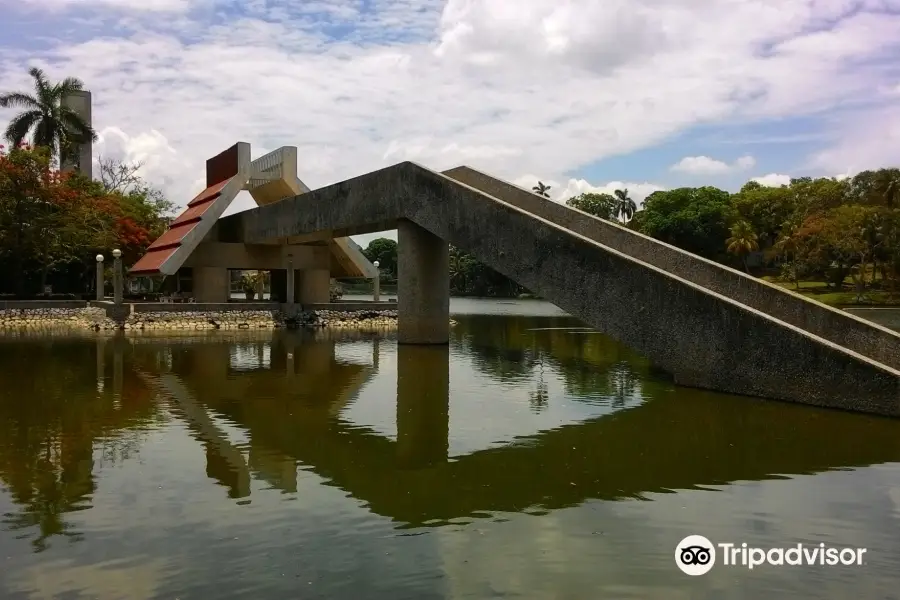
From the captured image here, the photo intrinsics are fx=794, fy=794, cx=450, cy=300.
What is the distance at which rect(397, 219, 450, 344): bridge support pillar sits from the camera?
1956cm

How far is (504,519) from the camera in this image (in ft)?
19.2

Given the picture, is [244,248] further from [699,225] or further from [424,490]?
[699,225]

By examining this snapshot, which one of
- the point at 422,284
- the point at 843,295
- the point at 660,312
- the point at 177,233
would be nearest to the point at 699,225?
the point at 843,295

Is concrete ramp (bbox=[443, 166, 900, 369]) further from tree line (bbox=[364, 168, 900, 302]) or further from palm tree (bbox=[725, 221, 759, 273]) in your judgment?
palm tree (bbox=[725, 221, 759, 273])

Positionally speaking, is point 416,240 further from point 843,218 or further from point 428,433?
point 843,218

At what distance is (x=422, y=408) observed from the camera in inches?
428

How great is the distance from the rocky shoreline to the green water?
537 inches

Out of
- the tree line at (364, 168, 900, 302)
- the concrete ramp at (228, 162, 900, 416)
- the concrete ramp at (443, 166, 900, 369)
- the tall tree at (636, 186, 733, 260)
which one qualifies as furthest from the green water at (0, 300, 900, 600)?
the tall tree at (636, 186, 733, 260)

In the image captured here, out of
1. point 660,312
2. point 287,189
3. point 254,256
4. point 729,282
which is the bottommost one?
point 660,312

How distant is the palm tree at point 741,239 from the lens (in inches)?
2144

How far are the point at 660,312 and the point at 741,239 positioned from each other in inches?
1806

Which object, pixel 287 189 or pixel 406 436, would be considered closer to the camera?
pixel 406 436

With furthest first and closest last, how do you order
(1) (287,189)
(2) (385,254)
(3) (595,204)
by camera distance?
(2) (385,254)
(3) (595,204)
(1) (287,189)

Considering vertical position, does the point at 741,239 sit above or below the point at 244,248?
above
